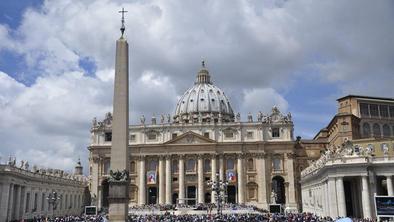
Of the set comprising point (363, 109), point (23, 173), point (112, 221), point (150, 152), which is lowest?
point (112, 221)

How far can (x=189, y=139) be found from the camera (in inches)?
3226

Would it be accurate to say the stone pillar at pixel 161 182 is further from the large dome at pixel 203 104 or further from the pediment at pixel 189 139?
the large dome at pixel 203 104

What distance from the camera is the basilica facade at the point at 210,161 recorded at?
80250 mm

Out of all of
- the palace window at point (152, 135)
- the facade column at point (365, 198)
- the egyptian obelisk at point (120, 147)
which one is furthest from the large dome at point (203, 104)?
the egyptian obelisk at point (120, 147)

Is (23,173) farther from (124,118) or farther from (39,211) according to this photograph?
(124,118)

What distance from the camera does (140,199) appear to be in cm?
8056

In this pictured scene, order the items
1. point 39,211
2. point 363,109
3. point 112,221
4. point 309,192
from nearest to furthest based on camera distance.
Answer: point 112,221
point 39,211
point 309,192
point 363,109

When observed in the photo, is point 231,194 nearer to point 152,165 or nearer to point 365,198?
point 152,165

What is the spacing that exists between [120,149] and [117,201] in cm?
302

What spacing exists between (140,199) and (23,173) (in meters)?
33.6

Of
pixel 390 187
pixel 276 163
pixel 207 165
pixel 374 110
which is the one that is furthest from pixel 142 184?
pixel 390 187

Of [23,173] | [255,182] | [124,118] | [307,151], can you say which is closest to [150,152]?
[255,182]

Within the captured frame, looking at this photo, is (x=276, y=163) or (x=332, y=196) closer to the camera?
(x=332, y=196)

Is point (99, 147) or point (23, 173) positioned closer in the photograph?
point (23, 173)
